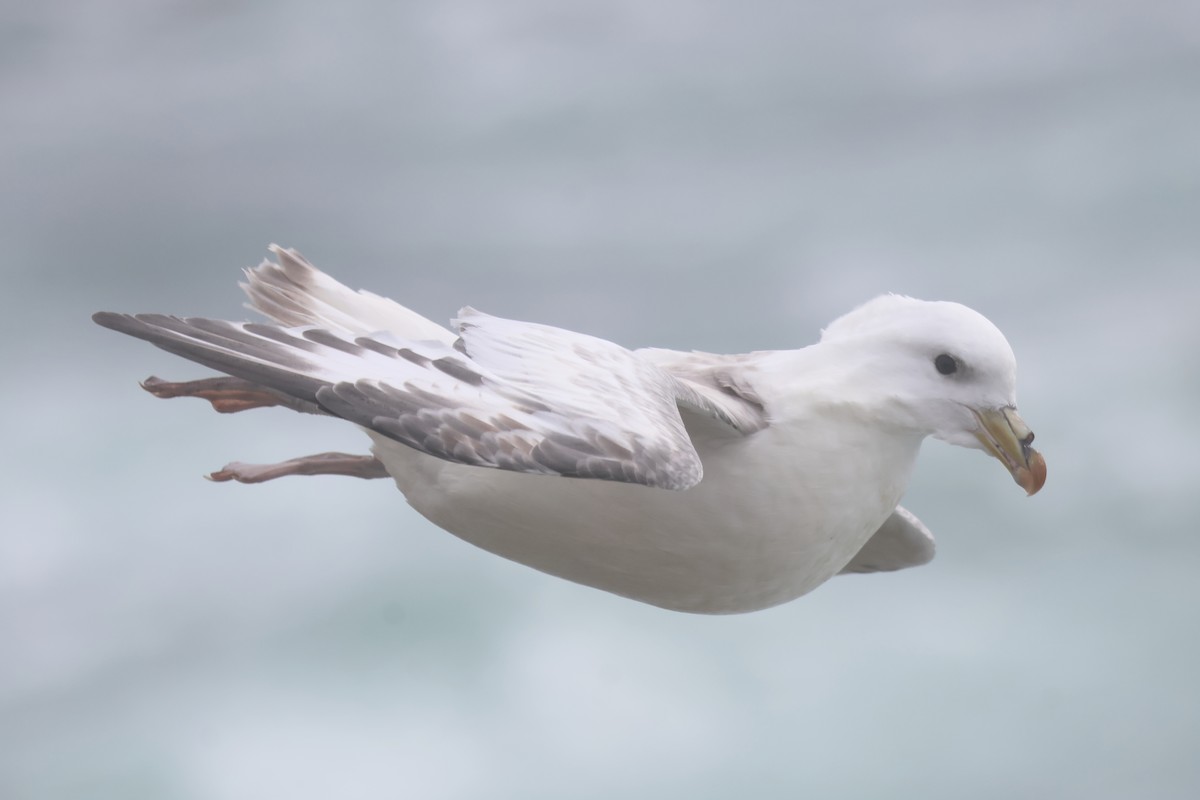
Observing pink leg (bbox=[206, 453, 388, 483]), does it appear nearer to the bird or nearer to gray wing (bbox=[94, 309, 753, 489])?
the bird

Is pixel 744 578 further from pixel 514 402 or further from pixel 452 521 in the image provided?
Result: pixel 514 402

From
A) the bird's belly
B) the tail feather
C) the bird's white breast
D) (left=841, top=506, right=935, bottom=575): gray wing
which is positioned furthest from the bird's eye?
the tail feather

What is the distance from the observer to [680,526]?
665 cm

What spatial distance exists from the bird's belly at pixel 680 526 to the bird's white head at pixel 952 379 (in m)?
0.37

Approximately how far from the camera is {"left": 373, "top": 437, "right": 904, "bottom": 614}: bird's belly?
6629mm

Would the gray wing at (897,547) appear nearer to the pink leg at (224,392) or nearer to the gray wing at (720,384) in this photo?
the gray wing at (720,384)

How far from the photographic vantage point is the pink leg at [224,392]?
7305 mm

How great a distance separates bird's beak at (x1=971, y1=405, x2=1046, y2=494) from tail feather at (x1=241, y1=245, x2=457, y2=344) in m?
2.18

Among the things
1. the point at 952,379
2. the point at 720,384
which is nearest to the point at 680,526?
the point at 720,384

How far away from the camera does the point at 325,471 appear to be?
8188 millimetres

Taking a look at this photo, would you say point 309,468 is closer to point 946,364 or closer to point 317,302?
point 317,302

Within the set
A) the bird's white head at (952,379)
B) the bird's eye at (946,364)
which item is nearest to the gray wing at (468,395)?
the bird's white head at (952,379)

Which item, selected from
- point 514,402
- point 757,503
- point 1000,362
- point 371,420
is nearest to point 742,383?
point 757,503

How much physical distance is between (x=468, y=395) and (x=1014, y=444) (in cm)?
233
